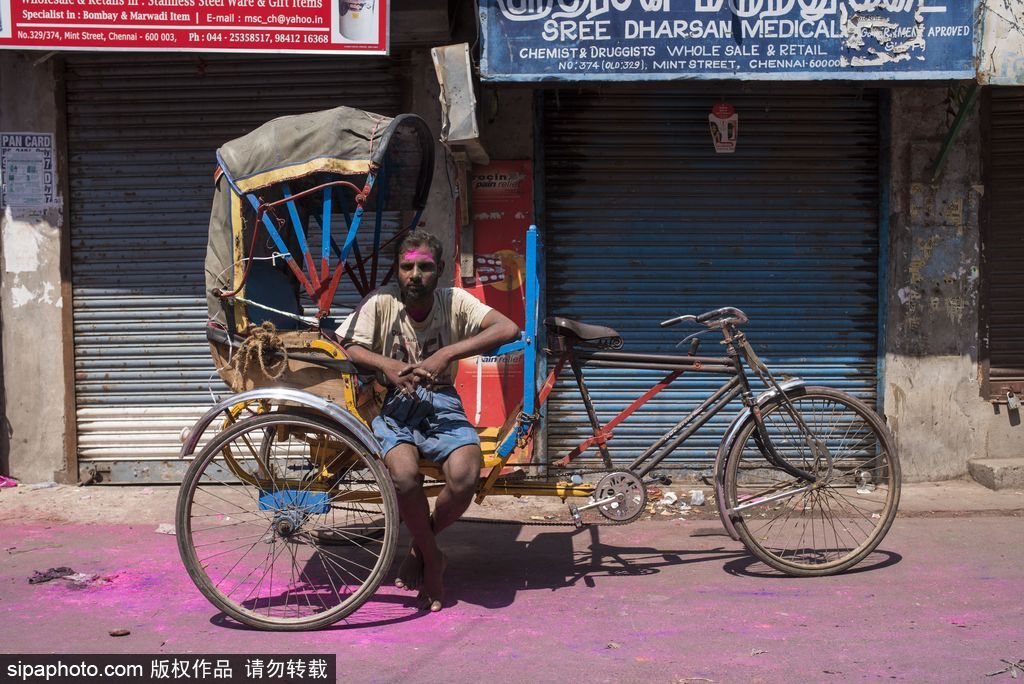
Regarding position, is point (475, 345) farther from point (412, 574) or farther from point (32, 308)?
point (32, 308)

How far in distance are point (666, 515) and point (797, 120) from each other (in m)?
2.99

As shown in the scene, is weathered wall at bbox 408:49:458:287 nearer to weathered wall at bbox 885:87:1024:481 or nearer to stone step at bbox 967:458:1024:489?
weathered wall at bbox 885:87:1024:481

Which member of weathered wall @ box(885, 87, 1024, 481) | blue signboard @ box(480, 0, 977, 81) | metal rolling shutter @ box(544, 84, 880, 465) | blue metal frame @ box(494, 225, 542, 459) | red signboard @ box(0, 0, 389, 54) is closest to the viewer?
blue metal frame @ box(494, 225, 542, 459)

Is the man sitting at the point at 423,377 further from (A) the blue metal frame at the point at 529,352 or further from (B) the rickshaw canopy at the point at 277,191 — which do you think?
(B) the rickshaw canopy at the point at 277,191

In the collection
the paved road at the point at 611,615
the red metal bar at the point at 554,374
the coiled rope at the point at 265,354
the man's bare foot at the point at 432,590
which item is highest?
the coiled rope at the point at 265,354

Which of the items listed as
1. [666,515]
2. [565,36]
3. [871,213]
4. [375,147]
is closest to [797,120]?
[871,213]

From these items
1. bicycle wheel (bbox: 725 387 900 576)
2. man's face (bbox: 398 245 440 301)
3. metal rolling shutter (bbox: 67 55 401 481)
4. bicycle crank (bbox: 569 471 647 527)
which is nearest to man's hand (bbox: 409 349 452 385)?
man's face (bbox: 398 245 440 301)

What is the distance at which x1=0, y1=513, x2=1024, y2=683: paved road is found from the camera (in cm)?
351

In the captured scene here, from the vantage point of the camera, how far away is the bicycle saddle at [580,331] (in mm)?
4449

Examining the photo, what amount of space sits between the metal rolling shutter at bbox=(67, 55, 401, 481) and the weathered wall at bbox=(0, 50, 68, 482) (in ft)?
0.47

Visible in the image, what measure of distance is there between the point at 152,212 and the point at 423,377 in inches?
148

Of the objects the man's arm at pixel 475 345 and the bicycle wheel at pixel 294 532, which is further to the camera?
the man's arm at pixel 475 345

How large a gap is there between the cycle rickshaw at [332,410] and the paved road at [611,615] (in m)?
0.22

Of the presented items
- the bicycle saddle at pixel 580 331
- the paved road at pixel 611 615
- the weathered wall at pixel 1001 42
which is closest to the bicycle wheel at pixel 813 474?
the paved road at pixel 611 615
